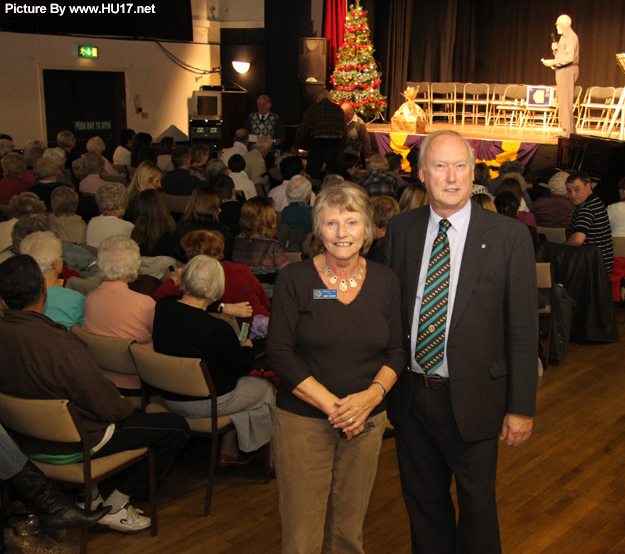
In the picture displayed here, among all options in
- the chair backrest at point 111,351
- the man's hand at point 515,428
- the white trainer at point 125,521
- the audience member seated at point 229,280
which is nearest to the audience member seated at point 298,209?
the audience member seated at point 229,280

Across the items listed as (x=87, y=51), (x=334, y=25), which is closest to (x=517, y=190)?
(x=87, y=51)

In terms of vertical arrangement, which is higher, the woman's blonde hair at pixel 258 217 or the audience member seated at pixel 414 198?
the audience member seated at pixel 414 198

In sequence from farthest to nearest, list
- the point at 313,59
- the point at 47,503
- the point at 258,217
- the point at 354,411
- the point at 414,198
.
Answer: the point at 313,59
the point at 414,198
the point at 258,217
the point at 47,503
the point at 354,411

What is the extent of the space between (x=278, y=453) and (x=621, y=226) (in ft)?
14.9

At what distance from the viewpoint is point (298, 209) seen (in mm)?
5348

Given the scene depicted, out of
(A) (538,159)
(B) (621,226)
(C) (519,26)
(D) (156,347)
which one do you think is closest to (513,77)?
(C) (519,26)

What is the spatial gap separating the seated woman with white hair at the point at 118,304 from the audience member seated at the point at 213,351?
279mm

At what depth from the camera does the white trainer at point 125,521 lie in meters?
2.92

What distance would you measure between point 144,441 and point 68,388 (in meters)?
0.44

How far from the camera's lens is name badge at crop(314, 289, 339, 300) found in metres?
2.05

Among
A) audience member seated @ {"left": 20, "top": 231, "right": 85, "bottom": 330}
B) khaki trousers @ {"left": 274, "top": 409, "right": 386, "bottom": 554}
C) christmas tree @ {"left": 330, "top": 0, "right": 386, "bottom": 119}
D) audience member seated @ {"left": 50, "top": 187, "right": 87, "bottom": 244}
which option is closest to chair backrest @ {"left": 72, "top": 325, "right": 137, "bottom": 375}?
audience member seated @ {"left": 20, "top": 231, "right": 85, "bottom": 330}

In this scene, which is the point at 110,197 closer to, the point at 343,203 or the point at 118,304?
the point at 118,304

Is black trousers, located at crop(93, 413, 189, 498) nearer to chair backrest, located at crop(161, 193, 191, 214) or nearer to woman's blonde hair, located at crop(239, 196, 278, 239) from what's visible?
woman's blonde hair, located at crop(239, 196, 278, 239)

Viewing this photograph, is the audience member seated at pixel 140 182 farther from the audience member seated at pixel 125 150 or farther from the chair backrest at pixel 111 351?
the audience member seated at pixel 125 150
